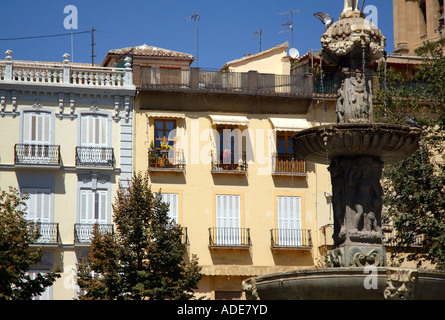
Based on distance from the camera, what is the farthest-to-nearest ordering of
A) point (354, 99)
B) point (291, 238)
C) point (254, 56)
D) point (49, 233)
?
1. point (254, 56)
2. point (291, 238)
3. point (49, 233)
4. point (354, 99)

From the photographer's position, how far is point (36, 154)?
4031 cm

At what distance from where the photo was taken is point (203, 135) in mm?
42219

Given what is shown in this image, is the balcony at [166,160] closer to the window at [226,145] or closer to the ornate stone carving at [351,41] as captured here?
the window at [226,145]

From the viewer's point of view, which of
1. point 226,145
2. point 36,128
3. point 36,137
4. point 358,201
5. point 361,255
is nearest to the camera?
point 361,255

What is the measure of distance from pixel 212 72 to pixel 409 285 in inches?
984

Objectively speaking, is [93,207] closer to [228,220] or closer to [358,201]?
[228,220]

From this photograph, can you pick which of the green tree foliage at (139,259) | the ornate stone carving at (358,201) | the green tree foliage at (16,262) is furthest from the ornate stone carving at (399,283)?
the green tree foliage at (139,259)

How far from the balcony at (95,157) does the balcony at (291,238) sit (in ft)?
23.6

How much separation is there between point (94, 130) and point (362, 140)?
2207cm

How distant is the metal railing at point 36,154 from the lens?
4016cm

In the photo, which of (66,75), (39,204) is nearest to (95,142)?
(66,75)

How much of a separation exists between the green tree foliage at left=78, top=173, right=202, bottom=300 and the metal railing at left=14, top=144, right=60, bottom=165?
7.11m
